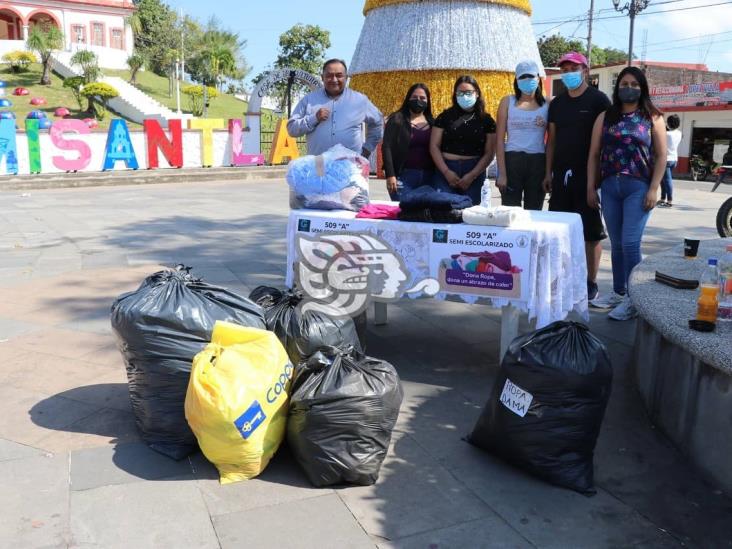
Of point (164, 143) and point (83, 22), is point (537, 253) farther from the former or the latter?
point (83, 22)

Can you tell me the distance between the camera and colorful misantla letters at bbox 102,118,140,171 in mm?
19109

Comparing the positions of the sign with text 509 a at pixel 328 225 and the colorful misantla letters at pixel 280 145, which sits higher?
the colorful misantla letters at pixel 280 145

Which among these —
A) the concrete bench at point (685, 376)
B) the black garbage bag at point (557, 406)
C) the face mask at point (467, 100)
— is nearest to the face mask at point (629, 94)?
the face mask at point (467, 100)

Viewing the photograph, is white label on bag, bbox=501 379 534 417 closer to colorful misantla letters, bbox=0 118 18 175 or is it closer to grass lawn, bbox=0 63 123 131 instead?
colorful misantla letters, bbox=0 118 18 175

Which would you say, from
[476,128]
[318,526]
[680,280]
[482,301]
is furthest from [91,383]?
[680,280]

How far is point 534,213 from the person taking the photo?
4449 mm

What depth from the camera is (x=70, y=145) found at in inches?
732

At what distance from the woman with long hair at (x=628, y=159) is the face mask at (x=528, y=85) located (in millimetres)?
548

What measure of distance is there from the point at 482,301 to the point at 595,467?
1.26 meters

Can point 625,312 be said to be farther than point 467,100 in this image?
Yes

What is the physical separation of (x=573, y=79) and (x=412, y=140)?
51.9 inches

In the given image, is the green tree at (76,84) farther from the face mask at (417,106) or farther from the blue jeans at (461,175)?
the blue jeans at (461,175)

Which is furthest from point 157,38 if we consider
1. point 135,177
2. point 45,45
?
point 135,177

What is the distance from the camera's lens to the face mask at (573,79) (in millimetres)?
5109
